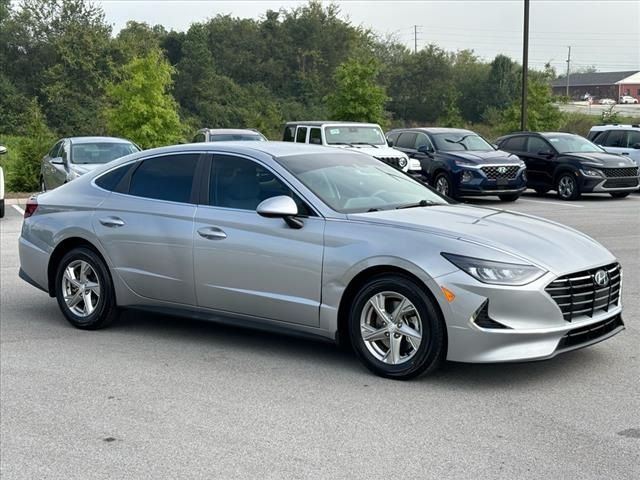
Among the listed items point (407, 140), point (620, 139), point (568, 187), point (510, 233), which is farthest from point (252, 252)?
point (620, 139)

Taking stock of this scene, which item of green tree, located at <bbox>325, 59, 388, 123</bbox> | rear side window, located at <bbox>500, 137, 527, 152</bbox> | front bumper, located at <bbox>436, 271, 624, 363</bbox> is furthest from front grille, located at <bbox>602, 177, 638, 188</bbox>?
green tree, located at <bbox>325, 59, 388, 123</bbox>

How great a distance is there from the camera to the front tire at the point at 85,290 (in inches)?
290

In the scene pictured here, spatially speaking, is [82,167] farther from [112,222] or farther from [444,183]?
[112,222]

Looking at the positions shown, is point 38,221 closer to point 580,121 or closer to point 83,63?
point 580,121

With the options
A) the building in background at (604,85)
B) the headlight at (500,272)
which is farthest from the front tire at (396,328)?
the building in background at (604,85)

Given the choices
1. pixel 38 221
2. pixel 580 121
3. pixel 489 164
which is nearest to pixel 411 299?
pixel 38 221

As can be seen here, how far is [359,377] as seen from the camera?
5.93m

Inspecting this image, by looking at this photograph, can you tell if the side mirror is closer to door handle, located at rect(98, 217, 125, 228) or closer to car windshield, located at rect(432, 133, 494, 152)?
door handle, located at rect(98, 217, 125, 228)

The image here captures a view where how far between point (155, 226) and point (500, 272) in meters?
2.86

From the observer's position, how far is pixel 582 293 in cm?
572

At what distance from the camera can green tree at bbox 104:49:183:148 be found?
30562 millimetres

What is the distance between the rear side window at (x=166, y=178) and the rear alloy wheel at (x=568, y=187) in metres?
16.1

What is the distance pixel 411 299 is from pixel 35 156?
20098mm

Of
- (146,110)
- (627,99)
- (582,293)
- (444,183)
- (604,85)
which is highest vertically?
(604,85)
